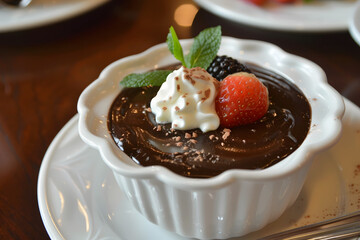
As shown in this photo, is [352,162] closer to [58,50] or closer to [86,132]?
[86,132]

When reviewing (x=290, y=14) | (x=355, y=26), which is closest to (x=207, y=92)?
(x=355, y=26)

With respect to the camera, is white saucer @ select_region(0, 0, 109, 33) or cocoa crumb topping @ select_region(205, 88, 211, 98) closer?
cocoa crumb topping @ select_region(205, 88, 211, 98)

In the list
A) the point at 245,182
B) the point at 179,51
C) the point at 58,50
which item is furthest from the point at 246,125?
the point at 58,50

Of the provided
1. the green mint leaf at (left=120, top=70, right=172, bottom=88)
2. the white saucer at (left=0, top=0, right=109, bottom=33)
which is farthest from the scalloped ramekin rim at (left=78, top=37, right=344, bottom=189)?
the white saucer at (left=0, top=0, right=109, bottom=33)

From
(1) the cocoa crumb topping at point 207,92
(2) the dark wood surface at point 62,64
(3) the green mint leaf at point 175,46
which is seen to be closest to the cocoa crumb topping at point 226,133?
(1) the cocoa crumb topping at point 207,92

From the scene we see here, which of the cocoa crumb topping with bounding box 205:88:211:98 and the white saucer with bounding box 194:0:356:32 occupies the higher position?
the cocoa crumb topping with bounding box 205:88:211:98

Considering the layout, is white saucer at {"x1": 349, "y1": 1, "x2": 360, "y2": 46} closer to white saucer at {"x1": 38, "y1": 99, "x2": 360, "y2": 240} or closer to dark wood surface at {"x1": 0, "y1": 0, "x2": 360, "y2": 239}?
dark wood surface at {"x1": 0, "y1": 0, "x2": 360, "y2": 239}

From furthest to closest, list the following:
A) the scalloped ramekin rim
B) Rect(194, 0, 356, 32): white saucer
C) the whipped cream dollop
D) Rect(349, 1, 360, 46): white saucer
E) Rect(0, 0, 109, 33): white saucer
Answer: Rect(0, 0, 109, 33): white saucer → Rect(194, 0, 356, 32): white saucer → Rect(349, 1, 360, 46): white saucer → the whipped cream dollop → the scalloped ramekin rim
